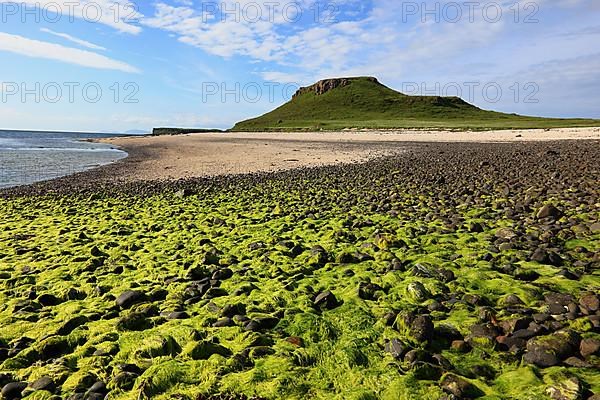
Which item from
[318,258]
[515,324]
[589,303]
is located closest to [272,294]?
[318,258]

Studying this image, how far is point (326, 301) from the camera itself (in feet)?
20.2

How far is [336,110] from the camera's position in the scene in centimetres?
19188

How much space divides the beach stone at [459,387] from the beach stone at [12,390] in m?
4.38

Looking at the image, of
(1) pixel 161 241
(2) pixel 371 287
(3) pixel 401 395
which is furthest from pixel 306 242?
(3) pixel 401 395

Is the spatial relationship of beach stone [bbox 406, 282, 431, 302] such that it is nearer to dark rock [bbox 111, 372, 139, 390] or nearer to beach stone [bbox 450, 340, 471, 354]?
beach stone [bbox 450, 340, 471, 354]

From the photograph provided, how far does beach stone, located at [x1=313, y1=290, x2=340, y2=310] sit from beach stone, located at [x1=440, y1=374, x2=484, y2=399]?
232 centimetres

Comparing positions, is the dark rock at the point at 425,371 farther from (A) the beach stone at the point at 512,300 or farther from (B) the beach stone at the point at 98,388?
(B) the beach stone at the point at 98,388

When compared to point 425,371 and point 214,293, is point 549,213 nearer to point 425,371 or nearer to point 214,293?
point 425,371

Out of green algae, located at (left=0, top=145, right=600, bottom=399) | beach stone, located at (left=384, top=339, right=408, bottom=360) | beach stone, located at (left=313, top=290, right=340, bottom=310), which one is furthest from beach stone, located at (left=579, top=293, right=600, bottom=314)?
beach stone, located at (left=313, top=290, right=340, bottom=310)

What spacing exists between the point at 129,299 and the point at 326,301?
3175 mm

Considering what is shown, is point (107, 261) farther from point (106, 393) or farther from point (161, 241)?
point (106, 393)

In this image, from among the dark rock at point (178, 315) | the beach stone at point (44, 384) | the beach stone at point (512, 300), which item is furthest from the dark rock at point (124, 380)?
the beach stone at point (512, 300)

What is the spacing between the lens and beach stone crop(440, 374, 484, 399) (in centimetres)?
381

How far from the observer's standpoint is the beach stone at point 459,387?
12.5 feet
